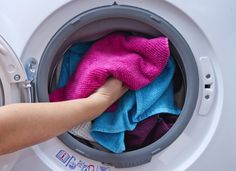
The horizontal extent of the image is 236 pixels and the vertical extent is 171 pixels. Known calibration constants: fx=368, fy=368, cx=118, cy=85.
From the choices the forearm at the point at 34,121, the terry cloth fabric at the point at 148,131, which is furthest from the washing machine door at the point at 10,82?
the terry cloth fabric at the point at 148,131

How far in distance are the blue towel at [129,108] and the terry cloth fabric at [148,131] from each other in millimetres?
27

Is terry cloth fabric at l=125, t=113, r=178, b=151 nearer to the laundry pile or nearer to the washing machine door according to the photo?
the laundry pile

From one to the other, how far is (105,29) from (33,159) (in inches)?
13.4

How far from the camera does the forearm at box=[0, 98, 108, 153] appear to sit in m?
0.60

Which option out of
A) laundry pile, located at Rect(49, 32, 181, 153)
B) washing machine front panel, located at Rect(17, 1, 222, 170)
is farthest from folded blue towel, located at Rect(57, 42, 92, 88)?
washing machine front panel, located at Rect(17, 1, 222, 170)

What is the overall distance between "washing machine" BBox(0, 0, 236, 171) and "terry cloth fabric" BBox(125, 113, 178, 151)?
5 cm

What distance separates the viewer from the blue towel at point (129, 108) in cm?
86

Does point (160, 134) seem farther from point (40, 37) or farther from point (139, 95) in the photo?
point (40, 37)

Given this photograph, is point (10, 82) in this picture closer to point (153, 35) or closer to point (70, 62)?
point (70, 62)

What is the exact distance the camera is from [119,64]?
82cm

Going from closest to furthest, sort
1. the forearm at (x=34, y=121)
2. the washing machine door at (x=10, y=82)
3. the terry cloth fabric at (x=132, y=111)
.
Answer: the forearm at (x=34, y=121), the washing machine door at (x=10, y=82), the terry cloth fabric at (x=132, y=111)

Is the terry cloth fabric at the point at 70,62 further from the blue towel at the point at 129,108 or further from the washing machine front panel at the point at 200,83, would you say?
the washing machine front panel at the point at 200,83

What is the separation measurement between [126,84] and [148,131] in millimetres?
136

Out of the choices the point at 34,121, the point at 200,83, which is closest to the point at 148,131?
the point at 200,83
